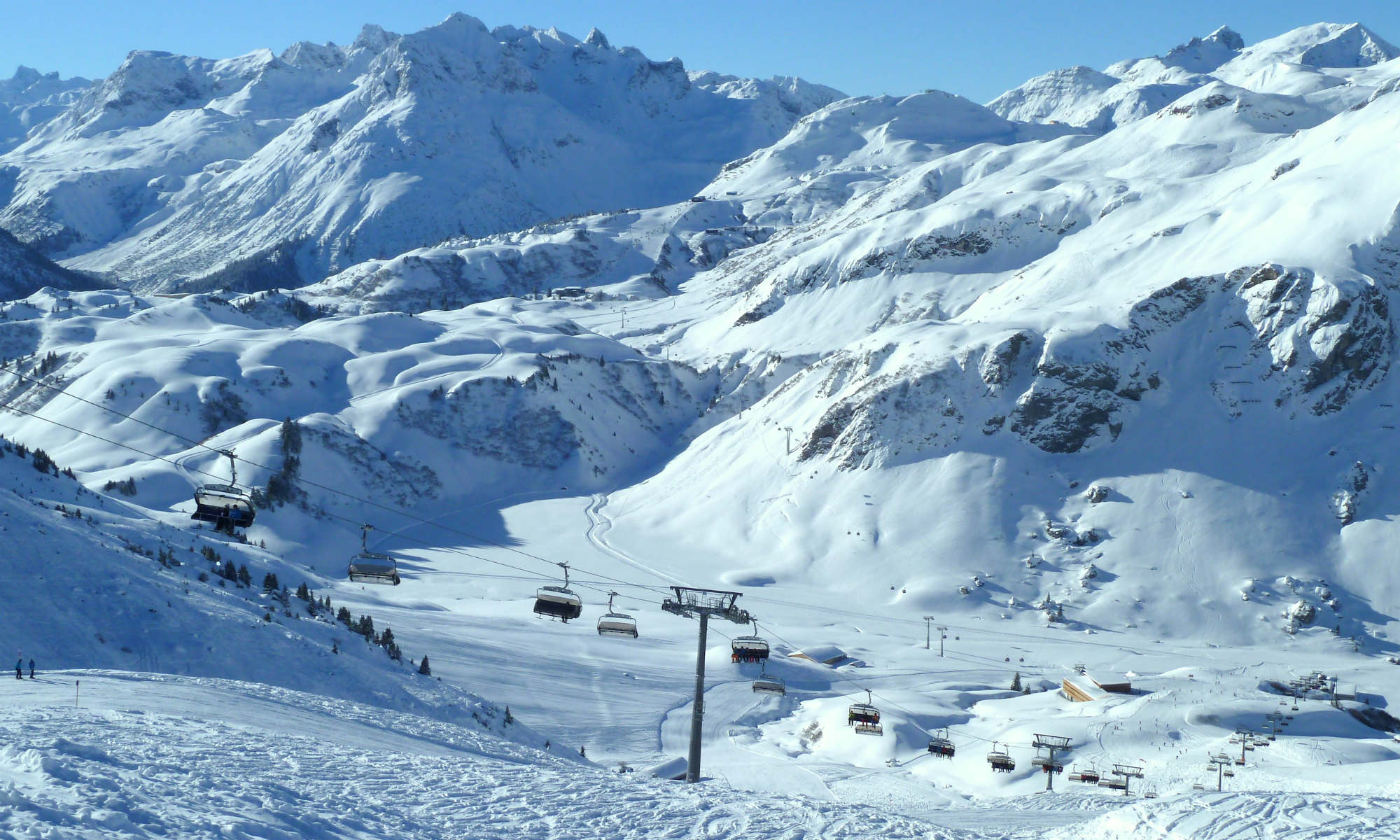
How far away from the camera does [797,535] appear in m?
93.4

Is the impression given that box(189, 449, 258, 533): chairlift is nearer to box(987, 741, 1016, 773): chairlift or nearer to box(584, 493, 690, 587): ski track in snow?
box(987, 741, 1016, 773): chairlift

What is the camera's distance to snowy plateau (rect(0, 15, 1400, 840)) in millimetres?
26734

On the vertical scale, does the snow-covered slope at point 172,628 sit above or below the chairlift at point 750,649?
above

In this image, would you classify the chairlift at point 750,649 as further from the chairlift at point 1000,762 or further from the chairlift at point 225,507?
the chairlift at point 225,507

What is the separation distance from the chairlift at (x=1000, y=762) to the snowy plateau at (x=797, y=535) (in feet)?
1.11

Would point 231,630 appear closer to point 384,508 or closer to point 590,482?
point 384,508

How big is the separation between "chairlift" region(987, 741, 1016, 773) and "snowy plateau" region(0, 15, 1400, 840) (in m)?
0.34

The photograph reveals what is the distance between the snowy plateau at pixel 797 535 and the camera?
26.7 meters

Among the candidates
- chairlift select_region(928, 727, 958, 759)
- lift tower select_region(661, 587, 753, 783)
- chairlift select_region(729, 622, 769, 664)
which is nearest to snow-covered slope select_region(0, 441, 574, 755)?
lift tower select_region(661, 587, 753, 783)

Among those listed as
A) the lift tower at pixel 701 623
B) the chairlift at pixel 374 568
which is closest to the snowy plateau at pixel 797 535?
the lift tower at pixel 701 623

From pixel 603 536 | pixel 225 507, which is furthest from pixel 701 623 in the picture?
pixel 603 536

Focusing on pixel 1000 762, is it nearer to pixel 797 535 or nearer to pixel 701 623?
pixel 701 623

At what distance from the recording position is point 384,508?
10650 cm

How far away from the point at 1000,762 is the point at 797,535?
4575 centimetres
